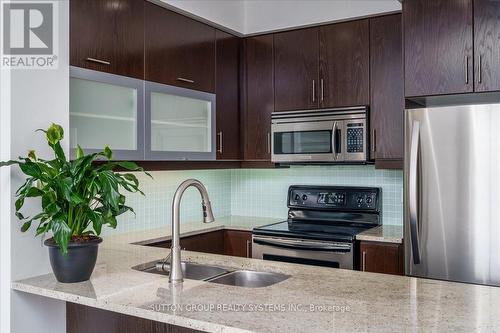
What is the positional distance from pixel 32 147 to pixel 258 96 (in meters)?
2.06

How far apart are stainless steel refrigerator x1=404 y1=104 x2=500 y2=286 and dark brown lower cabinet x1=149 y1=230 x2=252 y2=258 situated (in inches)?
47.9

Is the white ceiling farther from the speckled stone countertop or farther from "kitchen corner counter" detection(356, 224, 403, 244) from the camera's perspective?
the speckled stone countertop

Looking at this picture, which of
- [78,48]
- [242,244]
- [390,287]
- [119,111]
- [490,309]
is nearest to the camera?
[490,309]

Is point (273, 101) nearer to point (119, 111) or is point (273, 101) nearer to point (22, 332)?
point (119, 111)

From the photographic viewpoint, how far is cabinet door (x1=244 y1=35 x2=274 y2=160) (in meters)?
3.61

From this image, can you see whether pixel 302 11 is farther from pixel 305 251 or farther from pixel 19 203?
pixel 19 203

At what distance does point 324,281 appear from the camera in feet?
5.59

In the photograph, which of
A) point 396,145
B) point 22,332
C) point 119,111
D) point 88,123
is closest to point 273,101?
point 396,145

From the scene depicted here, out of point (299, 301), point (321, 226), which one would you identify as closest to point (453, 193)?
point (321, 226)

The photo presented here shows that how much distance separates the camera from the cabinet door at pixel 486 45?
2.55 meters

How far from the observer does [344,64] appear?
3293 mm

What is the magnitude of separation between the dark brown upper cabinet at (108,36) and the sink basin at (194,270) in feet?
3.66

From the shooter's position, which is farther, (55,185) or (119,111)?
(119,111)

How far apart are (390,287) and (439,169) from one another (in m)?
1.15
